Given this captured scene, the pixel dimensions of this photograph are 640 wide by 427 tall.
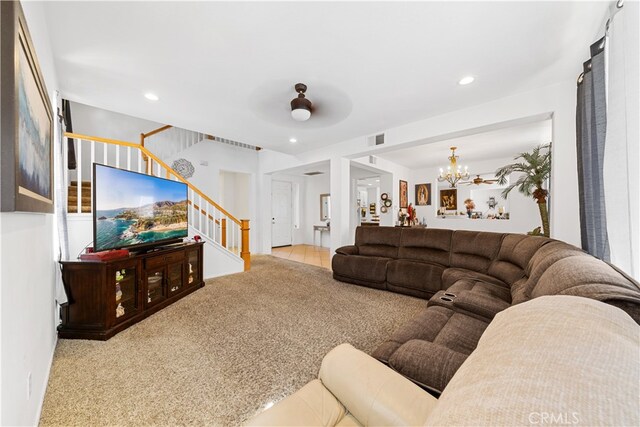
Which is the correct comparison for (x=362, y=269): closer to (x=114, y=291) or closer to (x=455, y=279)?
(x=455, y=279)

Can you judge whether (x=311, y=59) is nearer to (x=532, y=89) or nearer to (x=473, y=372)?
(x=473, y=372)

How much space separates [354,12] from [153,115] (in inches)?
121

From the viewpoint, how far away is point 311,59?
205 centimetres

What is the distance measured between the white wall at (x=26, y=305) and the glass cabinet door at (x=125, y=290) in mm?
454

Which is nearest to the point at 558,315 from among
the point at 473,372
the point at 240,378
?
the point at 473,372

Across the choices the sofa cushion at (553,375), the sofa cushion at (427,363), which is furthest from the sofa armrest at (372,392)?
the sofa cushion at (553,375)

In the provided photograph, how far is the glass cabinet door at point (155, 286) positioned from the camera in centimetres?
267

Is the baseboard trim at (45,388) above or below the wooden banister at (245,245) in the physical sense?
below

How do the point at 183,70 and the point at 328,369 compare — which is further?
the point at 183,70

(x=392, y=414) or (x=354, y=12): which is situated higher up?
(x=354, y=12)

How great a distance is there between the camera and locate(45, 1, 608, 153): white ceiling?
158 centimetres

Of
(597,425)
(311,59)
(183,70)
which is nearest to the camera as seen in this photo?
(597,425)

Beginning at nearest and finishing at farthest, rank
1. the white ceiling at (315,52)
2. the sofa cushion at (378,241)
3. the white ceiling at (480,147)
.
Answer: the white ceiling at (315,52) → the sofa cushion at (378,241) → the white ceiling at (480,147)

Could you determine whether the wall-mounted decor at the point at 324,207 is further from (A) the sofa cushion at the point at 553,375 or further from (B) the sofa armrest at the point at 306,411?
(A) the sofa cushion at the point at 553,375
